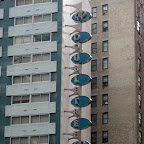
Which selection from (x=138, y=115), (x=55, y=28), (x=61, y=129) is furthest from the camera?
(x=138, y=115)

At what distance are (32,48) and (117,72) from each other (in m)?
27.1

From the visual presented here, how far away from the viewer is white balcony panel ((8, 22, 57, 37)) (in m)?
67.3

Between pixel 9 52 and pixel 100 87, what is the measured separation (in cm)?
2729

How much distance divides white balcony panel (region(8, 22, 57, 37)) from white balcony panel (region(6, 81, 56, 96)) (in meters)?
7.18

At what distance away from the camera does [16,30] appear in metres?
69.0

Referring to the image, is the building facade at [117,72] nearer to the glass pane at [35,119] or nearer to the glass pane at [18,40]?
the glass pane at [35,119]

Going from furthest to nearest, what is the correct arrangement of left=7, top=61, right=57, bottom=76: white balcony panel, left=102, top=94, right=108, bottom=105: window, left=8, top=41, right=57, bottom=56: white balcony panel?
left=102, top=94, right=108, bottom=105: window, left=8, top=41, right=57, bottom=56: white balcony panel, left=7, top=61, right=57, bottom=76: white balcony panel

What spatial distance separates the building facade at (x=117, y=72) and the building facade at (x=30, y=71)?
1004 inches

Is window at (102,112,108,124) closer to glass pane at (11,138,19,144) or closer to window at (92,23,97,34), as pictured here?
window at (92,23,97,34)

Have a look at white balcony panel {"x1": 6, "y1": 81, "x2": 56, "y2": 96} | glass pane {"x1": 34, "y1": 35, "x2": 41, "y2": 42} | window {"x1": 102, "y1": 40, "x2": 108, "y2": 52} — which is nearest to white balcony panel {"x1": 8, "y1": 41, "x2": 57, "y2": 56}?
glass pane {"x1": 34, "y1": 35, "x2": 41, "y2": 42}

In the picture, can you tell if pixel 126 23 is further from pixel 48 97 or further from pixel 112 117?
pixel 48 97

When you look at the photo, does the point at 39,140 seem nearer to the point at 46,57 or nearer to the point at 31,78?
the point at 31,78

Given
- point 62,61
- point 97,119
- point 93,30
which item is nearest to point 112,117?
point 97,119

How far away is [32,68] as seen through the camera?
66.4 metres
